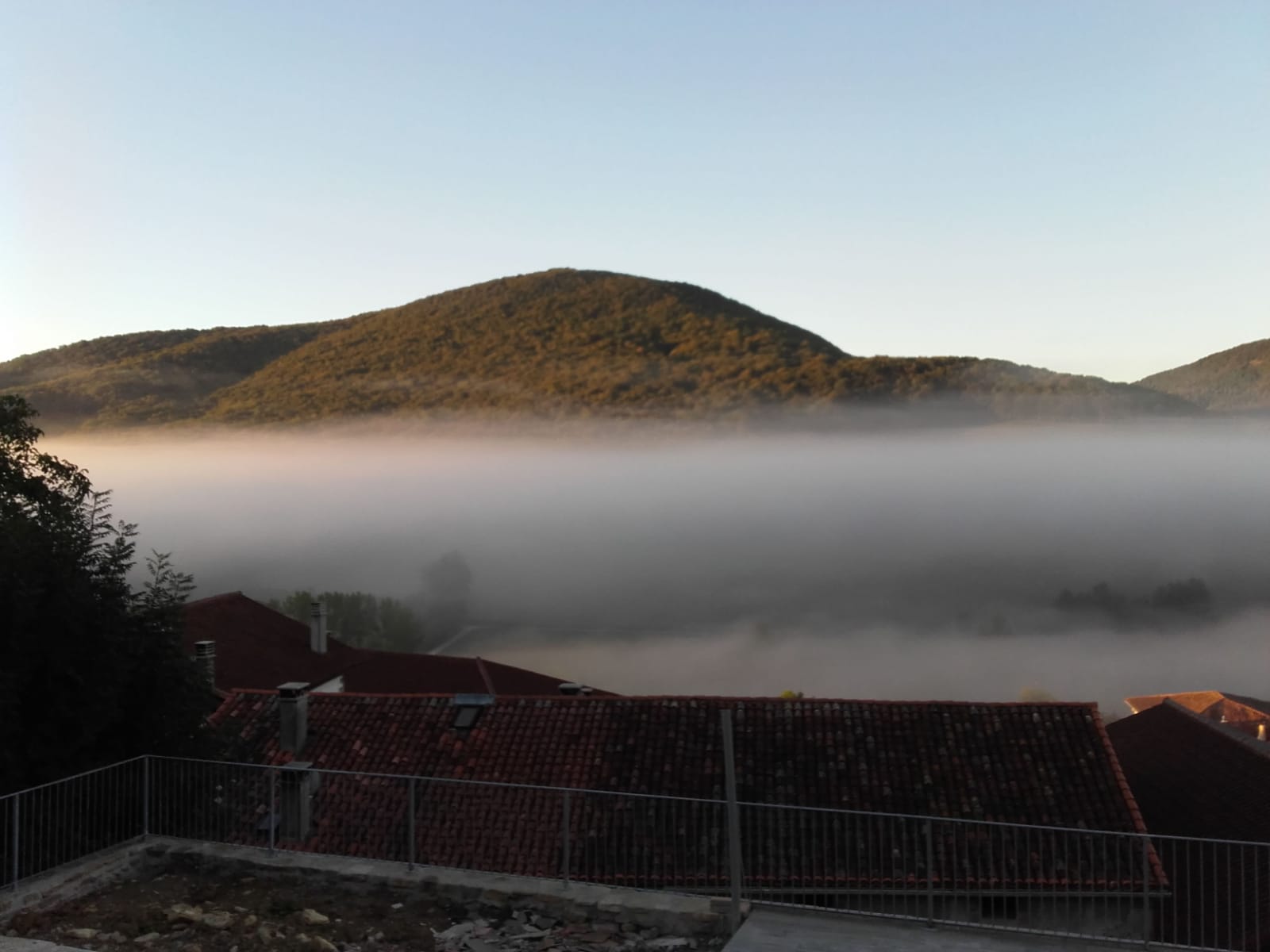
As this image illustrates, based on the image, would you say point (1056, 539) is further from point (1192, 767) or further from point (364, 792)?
point (364, 792)

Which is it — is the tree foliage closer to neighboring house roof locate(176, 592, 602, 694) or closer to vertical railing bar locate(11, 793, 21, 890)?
neighboring house roof locate(176, 592, 602, 694)

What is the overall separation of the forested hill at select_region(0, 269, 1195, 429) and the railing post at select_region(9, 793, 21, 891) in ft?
422

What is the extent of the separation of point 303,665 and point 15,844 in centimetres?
2294

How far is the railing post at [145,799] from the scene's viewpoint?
391 inches

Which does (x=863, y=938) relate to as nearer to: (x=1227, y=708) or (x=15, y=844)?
(x=15, y=844)

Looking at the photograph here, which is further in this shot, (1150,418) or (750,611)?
(1150,418)

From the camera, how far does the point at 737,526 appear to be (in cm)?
17138

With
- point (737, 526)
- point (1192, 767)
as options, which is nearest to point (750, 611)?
point (737, 526)

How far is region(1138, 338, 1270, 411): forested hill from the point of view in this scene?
155m

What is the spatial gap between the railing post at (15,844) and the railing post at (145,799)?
1.15 meters

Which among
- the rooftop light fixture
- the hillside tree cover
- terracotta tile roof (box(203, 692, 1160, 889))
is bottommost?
terracotta tile roof (box(203, 692, 1160, 889))

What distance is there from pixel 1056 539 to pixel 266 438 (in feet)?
387

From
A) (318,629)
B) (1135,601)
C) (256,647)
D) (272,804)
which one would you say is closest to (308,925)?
(272,804)

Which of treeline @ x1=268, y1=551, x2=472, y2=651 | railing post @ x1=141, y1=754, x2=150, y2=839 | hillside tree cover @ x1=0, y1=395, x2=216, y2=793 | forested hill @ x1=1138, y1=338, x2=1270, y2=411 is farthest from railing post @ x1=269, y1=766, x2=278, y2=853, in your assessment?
forested hill @ x1=1138, y1=338, x2=1270, y2=411
